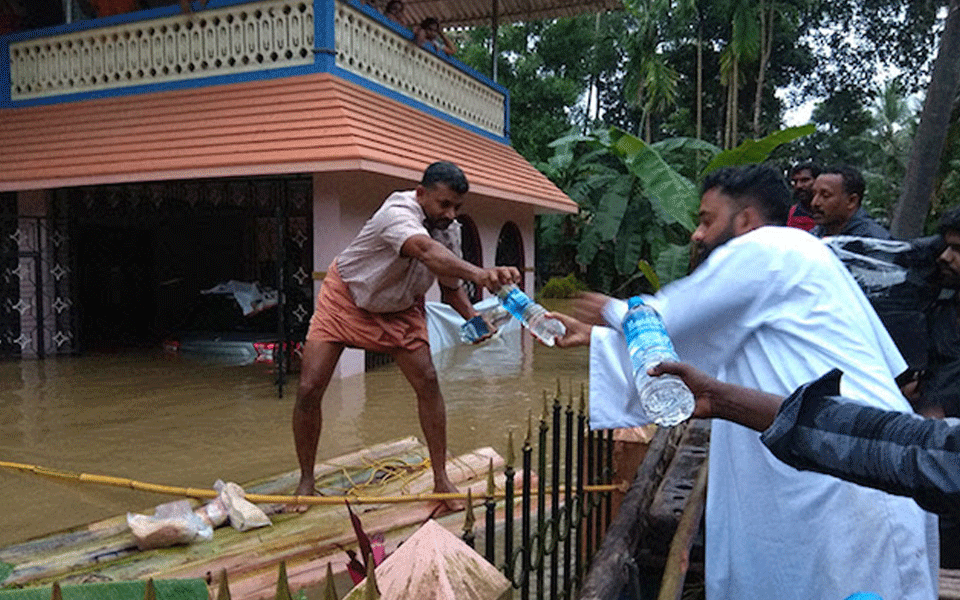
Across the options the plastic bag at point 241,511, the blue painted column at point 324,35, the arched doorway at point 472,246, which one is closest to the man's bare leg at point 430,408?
the plastic bag at point 241,511

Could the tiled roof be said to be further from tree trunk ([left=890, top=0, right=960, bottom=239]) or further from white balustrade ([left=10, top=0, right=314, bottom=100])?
tree trunk ([left=890, top=0, right=960, bottom=239])

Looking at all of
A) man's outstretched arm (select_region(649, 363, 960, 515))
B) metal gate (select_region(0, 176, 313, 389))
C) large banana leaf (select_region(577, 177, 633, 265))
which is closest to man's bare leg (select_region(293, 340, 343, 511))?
man's outstretched arm (select_region(649, 363, 960, 515))

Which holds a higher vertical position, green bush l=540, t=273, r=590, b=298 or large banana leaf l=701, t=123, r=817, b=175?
large banana leaf l=701, t=123, r=817, b=175

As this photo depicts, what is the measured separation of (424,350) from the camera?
13.8 ft

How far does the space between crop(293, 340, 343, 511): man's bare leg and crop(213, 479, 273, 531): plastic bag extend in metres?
0.41

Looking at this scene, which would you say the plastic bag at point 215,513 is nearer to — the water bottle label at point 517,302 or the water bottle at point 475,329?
the water bottle at point 475,329

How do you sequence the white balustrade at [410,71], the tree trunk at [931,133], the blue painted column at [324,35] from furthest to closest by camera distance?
the white balustrade at [410,71], the blue painted column at [324,35], the tree trunk at [931,133]

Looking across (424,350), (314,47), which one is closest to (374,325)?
(424,350)


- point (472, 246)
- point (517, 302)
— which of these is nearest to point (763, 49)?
point (472, 246)

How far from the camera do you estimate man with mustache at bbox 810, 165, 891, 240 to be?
3980 millimetres

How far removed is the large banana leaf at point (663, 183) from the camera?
420 inches

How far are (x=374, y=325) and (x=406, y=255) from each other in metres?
0.61

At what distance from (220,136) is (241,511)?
18.9 feet

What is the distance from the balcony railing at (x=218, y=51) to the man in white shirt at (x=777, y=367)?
725cm
